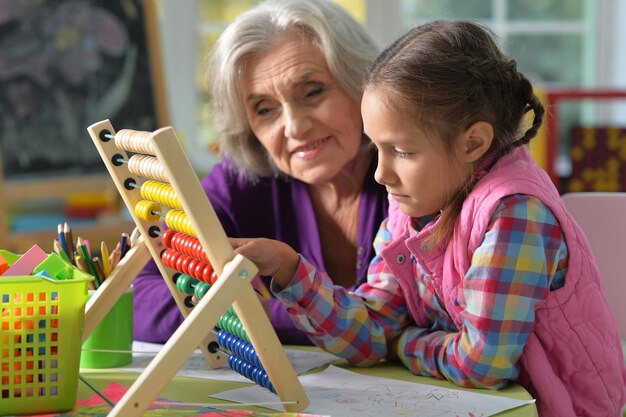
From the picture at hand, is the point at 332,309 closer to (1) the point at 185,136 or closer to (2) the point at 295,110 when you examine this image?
(2) the point at 295,110

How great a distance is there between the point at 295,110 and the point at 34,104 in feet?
6.99

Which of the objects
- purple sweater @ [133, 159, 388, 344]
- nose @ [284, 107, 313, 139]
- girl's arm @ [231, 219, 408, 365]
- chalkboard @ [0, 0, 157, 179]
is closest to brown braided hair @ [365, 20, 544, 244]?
girl's arm @ [231, 219, 408, 365]

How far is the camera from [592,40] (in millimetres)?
4602

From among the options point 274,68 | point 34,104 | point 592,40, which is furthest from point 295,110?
point 592,40

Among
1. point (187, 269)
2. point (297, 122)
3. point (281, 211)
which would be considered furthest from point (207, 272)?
point (281, 211)

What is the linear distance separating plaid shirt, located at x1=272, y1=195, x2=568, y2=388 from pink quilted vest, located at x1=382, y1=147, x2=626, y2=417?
0.02 meters

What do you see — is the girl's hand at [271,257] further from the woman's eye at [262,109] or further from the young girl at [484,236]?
the woman's eye at [262,109]

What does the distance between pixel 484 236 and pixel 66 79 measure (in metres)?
2.80

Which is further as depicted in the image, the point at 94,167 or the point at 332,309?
the point at 94,167

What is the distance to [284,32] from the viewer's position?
6.00 ft

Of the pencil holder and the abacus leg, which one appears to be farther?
the pencil holder

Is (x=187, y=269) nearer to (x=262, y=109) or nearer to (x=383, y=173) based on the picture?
(x=383, y=173)

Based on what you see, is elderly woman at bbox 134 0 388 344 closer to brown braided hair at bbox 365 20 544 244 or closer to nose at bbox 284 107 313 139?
nose at bbox 284 107 313 139

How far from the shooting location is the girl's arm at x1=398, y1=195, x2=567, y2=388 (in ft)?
4.02
